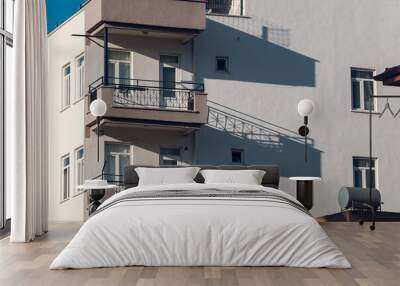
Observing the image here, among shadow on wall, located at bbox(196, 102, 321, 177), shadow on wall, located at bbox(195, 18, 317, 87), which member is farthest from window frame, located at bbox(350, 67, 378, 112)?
shadow on wall, located at bbox(196, 102, 321, 177)

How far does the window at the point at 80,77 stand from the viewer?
9.25 metres

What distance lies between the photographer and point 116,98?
8.55 meters

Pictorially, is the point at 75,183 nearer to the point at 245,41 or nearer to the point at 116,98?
the point at 116,98

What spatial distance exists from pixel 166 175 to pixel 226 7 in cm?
397

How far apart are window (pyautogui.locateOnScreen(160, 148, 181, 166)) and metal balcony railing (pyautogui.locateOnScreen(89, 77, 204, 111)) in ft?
2.35

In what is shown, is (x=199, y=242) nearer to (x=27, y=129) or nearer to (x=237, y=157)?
(x=27, y=129)

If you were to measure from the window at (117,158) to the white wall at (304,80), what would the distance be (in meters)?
1.18

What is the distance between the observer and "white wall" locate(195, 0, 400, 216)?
905 centimetres

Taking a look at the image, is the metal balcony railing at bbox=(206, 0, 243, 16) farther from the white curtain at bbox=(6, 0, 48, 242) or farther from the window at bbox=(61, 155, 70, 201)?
the white curtain at bbox=(6, 0, 48, 242)

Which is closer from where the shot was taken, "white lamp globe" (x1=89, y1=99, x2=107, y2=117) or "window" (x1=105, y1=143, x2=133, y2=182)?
"white lamp globe" (x1=89, y1=99, x2=107, y2=117)

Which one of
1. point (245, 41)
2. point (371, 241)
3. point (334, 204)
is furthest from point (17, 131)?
point (334, 204)

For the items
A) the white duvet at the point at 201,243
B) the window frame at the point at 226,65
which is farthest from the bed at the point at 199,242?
the window frame at the point at 226,65

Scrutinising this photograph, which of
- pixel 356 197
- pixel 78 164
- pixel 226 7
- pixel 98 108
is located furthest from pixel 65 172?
pixel 356 197

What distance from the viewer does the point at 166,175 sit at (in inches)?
264
